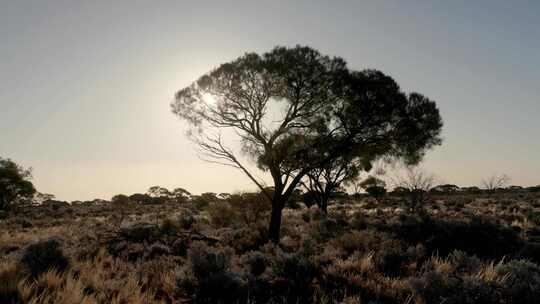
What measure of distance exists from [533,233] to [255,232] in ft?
47.7

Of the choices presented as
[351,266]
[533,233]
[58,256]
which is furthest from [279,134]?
[533,233]

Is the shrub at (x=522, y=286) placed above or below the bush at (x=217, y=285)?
above

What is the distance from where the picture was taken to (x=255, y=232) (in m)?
18.3

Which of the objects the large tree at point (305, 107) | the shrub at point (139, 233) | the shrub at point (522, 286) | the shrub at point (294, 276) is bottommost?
the shrub at point (139, 233)

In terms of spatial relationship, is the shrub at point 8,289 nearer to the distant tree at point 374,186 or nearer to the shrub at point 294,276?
the shrub at point 294,276

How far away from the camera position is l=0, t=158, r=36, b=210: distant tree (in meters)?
48.2

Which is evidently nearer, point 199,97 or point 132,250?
point 132,250

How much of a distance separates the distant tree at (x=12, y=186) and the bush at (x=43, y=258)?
161 ft

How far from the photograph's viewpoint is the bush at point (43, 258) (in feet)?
27.7

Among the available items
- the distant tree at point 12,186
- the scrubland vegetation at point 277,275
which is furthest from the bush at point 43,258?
the distant tree at point 12,186

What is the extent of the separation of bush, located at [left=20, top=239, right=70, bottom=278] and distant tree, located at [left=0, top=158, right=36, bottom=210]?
49133 millimetres

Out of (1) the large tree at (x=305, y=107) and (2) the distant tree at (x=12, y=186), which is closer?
(1) the large tree at (x=305, y=107)

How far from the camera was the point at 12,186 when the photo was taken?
163ft

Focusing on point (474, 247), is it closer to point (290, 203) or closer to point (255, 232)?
point (255, 232)
